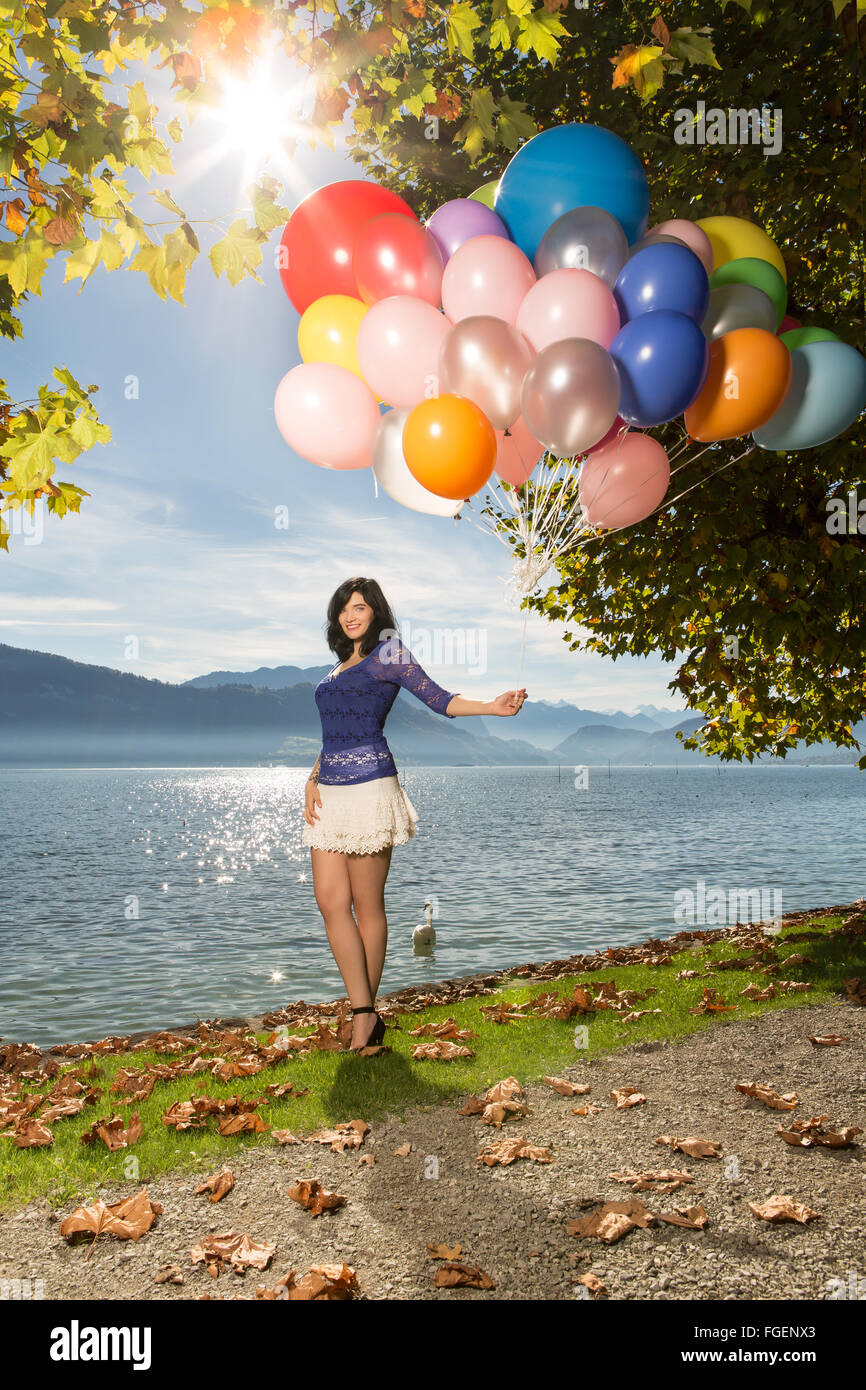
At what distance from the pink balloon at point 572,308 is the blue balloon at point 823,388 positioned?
3.92ft

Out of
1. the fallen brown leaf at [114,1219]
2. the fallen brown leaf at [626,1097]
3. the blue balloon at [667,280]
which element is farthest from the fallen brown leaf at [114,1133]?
the blue balloon at [667,280]

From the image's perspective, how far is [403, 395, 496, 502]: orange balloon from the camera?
4125 mm

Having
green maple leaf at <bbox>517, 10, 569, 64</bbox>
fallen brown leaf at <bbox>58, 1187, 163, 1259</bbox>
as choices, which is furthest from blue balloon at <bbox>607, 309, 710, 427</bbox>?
fallen brown leaf at <bbox>58, 1187, 163, 1259</bbox>

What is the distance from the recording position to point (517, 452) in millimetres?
4949

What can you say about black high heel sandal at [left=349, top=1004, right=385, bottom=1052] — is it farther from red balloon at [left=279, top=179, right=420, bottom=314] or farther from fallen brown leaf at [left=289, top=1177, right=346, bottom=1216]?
red balloon at [left=279, top=179, right=420, bottom=314]

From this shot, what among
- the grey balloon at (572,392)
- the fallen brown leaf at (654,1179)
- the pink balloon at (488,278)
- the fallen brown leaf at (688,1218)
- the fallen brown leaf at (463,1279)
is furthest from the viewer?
the pink balloon at (488,278)

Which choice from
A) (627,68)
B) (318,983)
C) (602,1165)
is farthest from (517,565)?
(318,983)

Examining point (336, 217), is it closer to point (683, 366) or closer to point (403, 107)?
point (403, 107)

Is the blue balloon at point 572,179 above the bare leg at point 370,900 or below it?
above

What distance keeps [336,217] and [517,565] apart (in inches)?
93.0

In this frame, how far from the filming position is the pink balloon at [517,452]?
4.81 m

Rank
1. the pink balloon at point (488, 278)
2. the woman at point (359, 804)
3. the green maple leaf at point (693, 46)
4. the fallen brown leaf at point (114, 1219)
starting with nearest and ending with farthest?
the fallen brown leaf at point (114, 1219) < the green maple leaf at point (693, 46) < the pink balloon at point (488, 278) < the woman at point (359, 804)

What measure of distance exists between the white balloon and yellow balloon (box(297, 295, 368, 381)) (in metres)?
0.50

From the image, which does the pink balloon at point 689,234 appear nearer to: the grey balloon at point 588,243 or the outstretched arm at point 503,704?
the grey balloon at point 588,243
